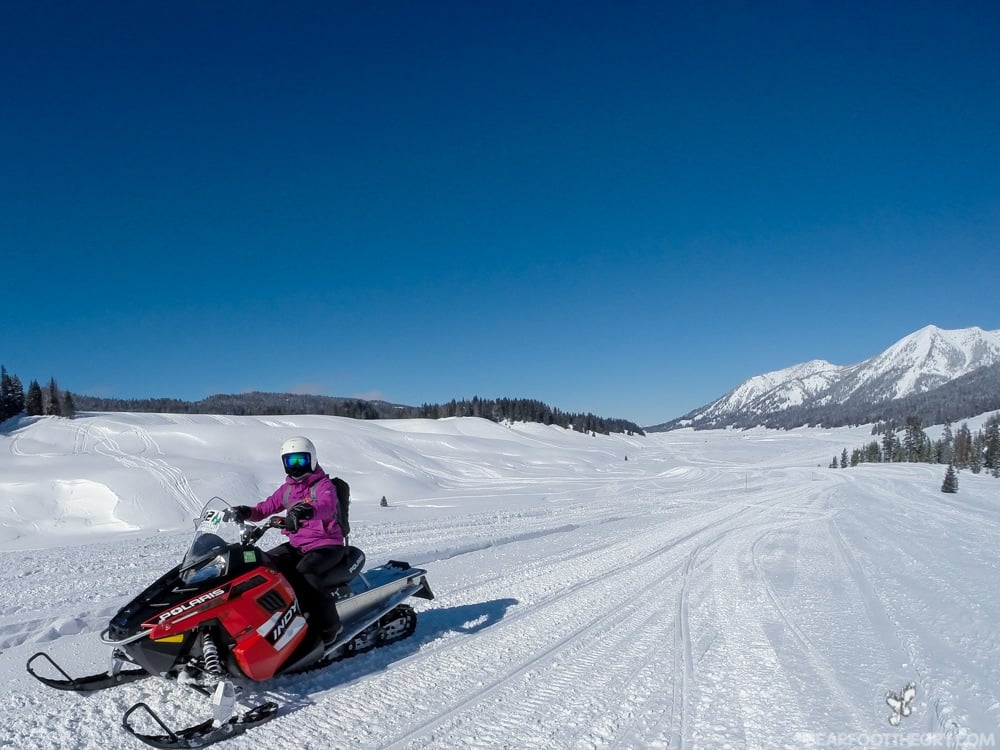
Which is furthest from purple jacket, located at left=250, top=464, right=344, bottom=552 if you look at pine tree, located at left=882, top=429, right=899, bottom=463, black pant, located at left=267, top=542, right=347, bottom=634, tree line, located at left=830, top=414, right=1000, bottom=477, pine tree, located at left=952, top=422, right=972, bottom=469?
pine tree, located at left=882, top=429, right=899, bottom=463

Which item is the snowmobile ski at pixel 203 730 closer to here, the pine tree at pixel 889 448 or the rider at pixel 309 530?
the rider at pixel 309 530

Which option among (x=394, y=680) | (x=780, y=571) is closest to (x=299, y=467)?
(x=394, y=680)

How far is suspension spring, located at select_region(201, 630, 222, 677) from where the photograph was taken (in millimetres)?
3785

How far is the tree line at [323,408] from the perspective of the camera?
55.9 m

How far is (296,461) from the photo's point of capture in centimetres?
507

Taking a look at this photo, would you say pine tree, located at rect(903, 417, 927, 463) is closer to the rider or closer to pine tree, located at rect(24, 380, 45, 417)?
the rider

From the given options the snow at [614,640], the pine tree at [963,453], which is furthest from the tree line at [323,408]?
the snow at [614,640]

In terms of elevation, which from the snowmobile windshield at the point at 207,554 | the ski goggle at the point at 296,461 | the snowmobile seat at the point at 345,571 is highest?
the ski goggle at the point at 296,461

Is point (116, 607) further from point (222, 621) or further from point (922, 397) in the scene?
point (922, 397)

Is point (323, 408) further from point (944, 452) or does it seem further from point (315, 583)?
point (315, 583)

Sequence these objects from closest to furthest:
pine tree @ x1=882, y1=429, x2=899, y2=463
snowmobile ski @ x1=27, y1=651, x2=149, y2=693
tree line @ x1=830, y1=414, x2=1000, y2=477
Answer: snowmobile ski @ x1=27, y1=651, x2=149, y2=693
tree line @ x1=830, y1=414, x2=1000, y2=477
pine tree @ x1=882, y1=429, x2=899, y2=463

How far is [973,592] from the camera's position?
6.70 metres

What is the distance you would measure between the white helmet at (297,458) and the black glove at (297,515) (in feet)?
1.24

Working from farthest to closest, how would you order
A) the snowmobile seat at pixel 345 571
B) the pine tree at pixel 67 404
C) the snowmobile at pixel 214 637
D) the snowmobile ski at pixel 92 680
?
the pine tree at pixel 67 404
the snowmobile seat at pixel 345 571
the snowmobile ski at pixel 92 680
the snowmobile at pixel 214 637
